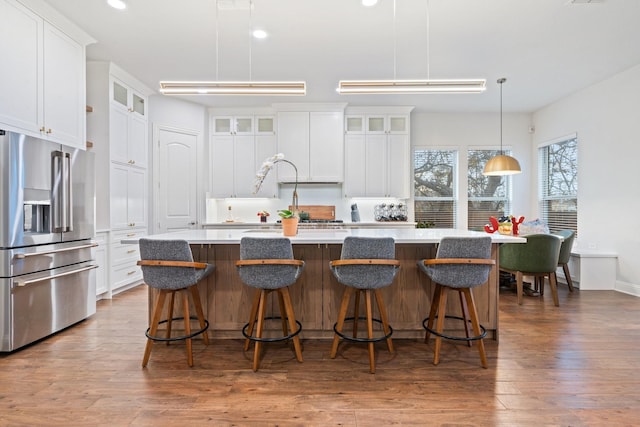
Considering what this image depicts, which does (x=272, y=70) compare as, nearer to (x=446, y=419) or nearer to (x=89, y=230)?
(x=89, y=230)

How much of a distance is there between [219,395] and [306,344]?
0.86 metres

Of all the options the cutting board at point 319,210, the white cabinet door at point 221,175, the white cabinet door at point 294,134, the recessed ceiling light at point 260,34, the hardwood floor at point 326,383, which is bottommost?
the hardwood floor at point 326,383

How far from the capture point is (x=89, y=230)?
132 inches

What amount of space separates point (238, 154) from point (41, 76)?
9.96 ft

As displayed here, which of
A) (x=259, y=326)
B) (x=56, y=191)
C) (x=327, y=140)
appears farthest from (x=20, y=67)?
(x=327, y=140)

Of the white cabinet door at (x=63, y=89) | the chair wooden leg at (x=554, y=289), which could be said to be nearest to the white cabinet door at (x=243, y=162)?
the white cabinet door at (x=63, y=89)

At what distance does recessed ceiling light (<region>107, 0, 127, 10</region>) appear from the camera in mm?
2951

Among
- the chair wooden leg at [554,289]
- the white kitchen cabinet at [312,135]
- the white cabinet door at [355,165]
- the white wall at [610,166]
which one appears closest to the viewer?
the chair wooden leg at [554,289]

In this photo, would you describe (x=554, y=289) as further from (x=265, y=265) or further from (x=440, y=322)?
(x=265, y=265)

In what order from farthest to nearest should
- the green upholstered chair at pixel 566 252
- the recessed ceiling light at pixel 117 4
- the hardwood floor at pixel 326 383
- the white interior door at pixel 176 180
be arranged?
the white interior door at pixel 176 180
the green upholstered chair at pixel 566 252
the recessed ceiling light at pixel 117 4
the hardwood floor at pixel 326 383

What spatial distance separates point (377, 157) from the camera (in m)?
5.80

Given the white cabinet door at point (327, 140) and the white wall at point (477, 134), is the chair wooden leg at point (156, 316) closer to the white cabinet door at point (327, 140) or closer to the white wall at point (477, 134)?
the white cabinet door at point (327, 140)

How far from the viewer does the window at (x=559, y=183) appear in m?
5.40

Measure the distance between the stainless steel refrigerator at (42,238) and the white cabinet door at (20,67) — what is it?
0.32 meters
